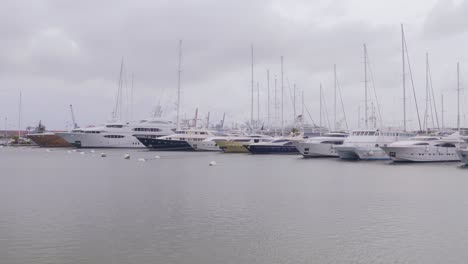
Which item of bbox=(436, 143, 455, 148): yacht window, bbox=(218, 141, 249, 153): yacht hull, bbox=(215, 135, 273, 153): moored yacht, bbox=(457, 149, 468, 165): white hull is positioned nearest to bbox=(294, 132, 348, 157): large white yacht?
bbox=(436, 143, 455, 148): yacht window

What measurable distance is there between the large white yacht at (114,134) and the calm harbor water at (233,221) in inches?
2872

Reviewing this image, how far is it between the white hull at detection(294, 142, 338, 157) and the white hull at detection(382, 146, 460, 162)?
1258 centimetres

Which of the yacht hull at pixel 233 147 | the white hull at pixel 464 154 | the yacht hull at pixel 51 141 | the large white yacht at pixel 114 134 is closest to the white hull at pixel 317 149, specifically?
the white hull at pixel 464 154

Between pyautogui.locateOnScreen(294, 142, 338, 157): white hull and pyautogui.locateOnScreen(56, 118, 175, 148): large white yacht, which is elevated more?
pyautogui.locateOnScreen(56, 118, 175, 148): large white yacht

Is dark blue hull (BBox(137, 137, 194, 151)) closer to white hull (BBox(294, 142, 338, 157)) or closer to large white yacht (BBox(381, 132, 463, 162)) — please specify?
white hull (BBox(294, 142, 338, 157))

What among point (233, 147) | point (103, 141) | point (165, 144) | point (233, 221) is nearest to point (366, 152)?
point (233, 147)

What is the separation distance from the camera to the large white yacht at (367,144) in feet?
218

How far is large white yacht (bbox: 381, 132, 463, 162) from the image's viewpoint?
196 ft

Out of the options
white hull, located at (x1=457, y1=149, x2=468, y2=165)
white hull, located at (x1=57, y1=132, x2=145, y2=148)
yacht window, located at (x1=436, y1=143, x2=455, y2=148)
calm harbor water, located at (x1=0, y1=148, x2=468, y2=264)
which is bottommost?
calm harbor water, located at (x1=0, y1=148, x2=468, y2=264)

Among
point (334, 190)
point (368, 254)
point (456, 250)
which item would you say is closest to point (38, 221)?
→ point (368, 254)

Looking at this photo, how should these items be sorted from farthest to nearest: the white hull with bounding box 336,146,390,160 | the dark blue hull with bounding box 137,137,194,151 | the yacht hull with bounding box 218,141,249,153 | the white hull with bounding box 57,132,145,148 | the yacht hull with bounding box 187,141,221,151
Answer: the white hull with bounding box 57,132,145,148
the yacht hull with bounding box 187,141,221,151
the dark blue hull with bounding box 137,137,194,151
the yacht hull with bounding box 218,141,249,153
the white hull with bounding box 336,146,390,160

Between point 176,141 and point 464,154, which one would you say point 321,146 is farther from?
point 176,141

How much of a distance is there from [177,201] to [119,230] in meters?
8.40

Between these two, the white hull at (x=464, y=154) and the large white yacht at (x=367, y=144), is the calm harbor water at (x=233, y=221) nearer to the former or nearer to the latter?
the white hull at (x=464, y=154)
